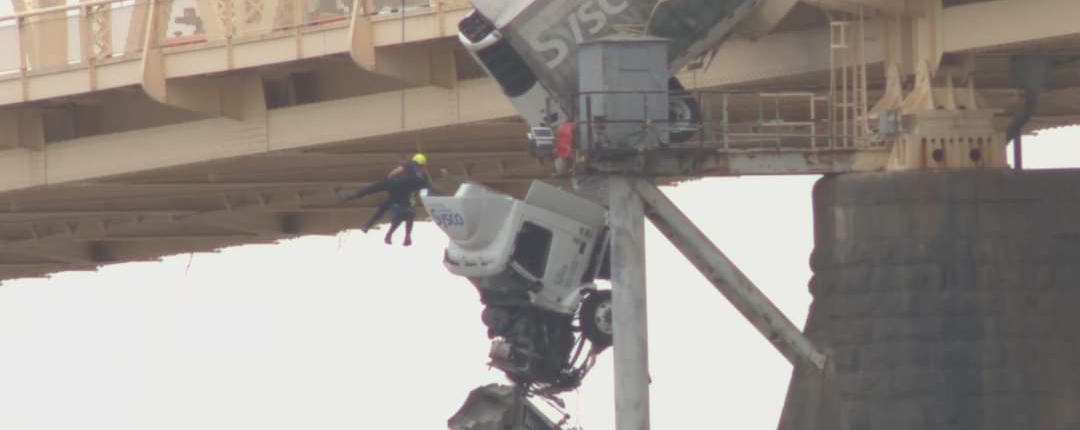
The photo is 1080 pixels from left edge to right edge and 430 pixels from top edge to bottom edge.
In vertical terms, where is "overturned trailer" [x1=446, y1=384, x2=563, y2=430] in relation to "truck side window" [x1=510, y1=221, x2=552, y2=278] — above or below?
below

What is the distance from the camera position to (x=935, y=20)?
206 feet

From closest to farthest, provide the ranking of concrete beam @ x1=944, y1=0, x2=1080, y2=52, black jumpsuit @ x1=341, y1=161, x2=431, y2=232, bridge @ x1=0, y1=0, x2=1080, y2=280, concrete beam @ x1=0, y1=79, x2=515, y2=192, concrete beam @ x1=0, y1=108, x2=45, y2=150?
concrete beam @ x1=944, y1=0, x2=1080, y2=52 → bridge @ x1=0, y1=0, x2=1080, y2=280 → black jumpsuit @ x1=341, y1=161, x2=431, y2=232 → concrete beam @ x1=0, y1=79, x2=515, y2=192 → concrete beam @ x1=0, y1=108, x2=45, y2=150

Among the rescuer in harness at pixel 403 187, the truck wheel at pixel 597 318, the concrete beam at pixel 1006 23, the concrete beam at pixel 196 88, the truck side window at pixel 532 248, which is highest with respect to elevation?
the concrete beam at pixel 196 88

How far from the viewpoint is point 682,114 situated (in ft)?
204

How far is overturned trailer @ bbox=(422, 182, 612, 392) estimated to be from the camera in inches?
2522

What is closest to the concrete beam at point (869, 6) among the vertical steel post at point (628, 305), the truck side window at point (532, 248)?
the vertical steel post at point (628, 305)

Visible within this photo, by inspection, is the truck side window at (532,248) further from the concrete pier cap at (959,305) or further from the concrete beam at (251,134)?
the concrete beam at (251,134)

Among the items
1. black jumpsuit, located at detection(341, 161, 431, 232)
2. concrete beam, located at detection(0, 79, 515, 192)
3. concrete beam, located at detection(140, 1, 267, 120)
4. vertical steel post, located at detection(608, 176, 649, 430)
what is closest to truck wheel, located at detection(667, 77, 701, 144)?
vertical steel post, located at detection(608, 176, 649, 430)

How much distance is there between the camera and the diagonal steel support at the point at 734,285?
6262cm

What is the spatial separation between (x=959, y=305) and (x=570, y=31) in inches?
250

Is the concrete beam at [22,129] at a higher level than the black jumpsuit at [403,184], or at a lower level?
higher

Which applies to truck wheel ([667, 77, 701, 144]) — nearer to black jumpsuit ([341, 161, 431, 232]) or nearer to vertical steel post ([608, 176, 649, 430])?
vertical steel post ([608, 176, 649, 430])

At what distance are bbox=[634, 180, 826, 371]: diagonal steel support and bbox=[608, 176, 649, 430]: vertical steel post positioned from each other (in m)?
0.52

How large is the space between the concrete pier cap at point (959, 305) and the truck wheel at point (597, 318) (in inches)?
146
